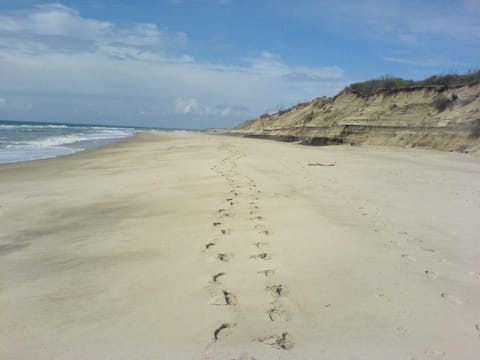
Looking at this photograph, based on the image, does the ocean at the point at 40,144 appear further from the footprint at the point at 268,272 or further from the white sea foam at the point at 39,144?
the footprint at the point at 268,272

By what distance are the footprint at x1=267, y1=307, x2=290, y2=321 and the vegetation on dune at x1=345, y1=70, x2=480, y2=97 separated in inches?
848

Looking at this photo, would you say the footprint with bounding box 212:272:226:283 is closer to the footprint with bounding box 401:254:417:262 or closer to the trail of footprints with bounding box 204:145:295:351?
the trail of footprints with bounding box 204:145:295:351

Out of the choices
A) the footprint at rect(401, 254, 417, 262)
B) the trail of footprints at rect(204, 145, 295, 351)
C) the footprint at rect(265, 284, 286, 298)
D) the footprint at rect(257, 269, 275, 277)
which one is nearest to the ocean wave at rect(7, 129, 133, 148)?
the trail of footprints at rect(204, 145, 295, 351)

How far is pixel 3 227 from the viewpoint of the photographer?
5.93m

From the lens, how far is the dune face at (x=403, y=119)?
1911 centimetres

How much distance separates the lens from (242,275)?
3.81 m

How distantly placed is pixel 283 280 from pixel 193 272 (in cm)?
90

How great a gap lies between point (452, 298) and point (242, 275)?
182 centimetres

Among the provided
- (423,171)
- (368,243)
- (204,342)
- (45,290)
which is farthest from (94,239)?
(423,171)

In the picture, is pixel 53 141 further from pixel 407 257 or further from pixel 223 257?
pixel 407 257

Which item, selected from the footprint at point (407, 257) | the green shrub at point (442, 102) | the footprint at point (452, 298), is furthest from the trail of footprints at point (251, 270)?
the green shrub at point (442, 102)

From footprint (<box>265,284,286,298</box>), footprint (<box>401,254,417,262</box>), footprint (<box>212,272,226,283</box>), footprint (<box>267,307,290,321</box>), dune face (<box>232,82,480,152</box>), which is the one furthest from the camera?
dune face (<box>232,82,480,152</box>)

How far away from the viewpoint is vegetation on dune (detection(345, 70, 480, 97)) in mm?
22438

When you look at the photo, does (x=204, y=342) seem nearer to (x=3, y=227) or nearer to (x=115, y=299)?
(x=115, y=299)
